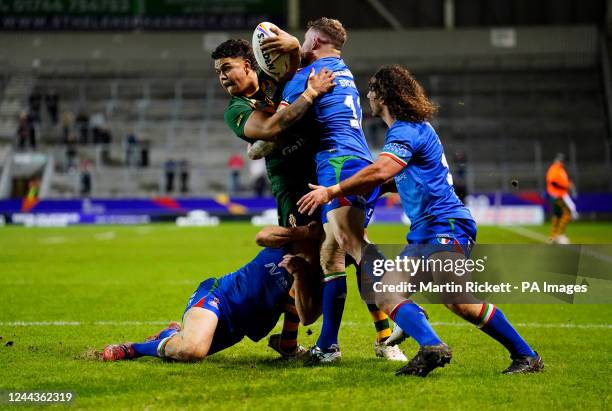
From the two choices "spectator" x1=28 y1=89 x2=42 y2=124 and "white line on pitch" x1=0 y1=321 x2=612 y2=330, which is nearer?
"white line on pitch" x1=0 y1=321 x2=612 y2=330

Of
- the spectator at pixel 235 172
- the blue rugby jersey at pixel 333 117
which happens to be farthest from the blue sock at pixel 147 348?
the spectator at pixel 235 172

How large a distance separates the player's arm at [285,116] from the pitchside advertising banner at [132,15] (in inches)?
1309

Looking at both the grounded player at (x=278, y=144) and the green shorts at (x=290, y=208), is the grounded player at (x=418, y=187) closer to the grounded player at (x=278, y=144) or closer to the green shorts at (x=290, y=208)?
the grounded player at (x=278, y=144)

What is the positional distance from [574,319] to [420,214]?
414 cm

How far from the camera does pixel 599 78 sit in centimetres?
4128

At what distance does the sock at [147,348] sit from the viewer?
281 inches

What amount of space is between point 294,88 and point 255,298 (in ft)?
5.32

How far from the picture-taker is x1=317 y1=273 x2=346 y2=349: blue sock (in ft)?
23.3

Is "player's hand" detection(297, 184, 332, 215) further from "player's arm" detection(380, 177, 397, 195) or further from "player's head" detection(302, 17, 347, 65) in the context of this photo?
"player's head" detection(302, 17, 347, 65)

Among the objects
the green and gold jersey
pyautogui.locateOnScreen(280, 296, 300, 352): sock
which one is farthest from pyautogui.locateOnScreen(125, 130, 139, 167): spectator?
pyautogui.locateOnScreen(280, 296, 300, 352): sock

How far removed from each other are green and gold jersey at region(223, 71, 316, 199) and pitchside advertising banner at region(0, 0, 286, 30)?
32533mm

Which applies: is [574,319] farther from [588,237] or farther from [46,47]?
[46,47]

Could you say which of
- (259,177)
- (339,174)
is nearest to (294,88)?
(339,174)

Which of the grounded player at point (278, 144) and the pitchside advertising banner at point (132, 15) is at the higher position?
the pitchside advertising banner at point (132, 15)
